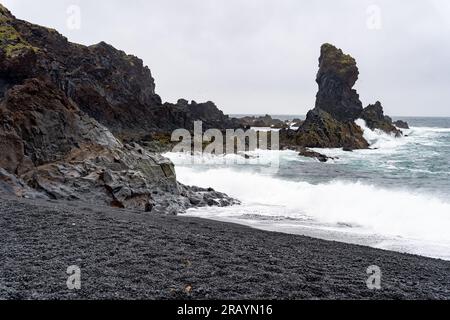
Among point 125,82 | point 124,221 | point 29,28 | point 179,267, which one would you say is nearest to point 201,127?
point 125,82

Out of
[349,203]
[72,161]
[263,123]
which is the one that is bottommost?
[349,203]

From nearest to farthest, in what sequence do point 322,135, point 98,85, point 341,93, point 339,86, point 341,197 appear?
1. point 341,197
2. point 98,85
3. point 322,135
4. point 341,93
5. point 339,86

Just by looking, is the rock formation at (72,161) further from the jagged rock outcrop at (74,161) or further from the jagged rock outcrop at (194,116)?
the jagged rock outcrop at (194,116)

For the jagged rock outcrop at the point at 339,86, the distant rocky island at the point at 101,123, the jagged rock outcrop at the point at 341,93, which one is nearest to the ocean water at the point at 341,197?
the distant rocky island at the point at 101,123

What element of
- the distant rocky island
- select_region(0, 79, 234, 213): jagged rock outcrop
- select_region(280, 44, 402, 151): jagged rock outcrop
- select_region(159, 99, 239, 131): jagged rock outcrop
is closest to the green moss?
the distant rocky island

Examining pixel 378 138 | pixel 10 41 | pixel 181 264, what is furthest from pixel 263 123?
pixel 181 264

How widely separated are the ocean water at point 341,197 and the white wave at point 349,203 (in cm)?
4

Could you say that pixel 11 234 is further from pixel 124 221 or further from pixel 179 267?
pixel 179 267

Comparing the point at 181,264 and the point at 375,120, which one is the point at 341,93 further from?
the point at 181,264

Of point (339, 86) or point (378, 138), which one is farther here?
point (339, 86)

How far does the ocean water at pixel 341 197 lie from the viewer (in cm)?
1556

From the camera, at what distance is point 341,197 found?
76.3ft

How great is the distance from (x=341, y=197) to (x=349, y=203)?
5.36 feet
